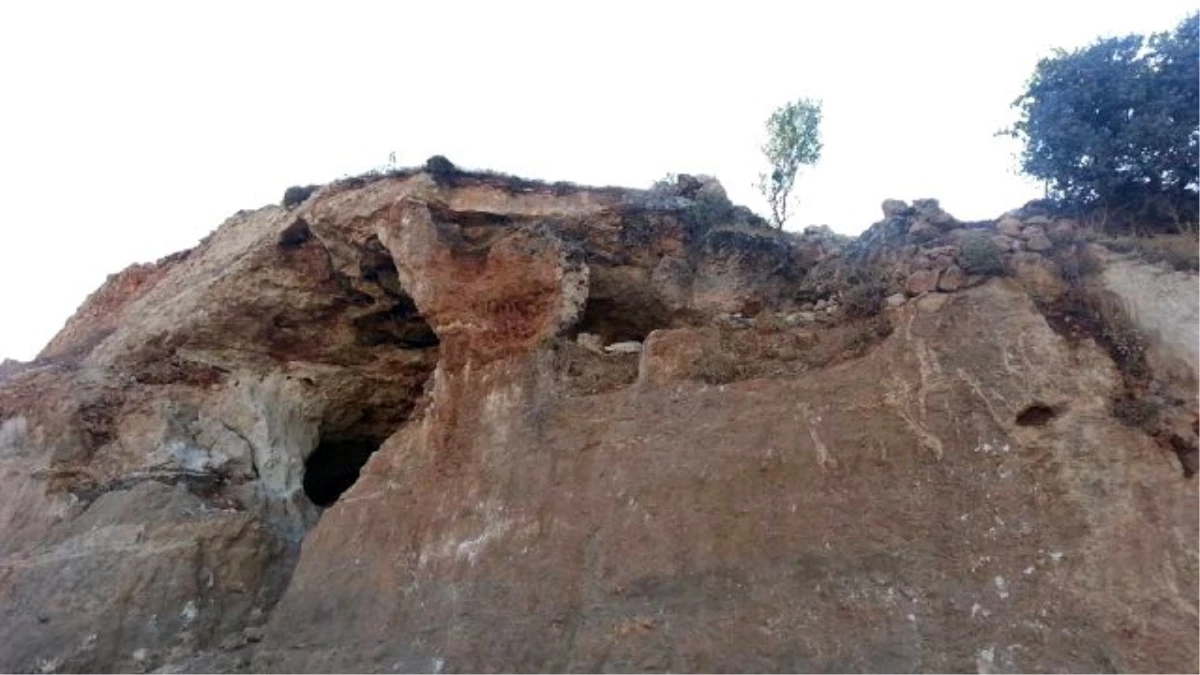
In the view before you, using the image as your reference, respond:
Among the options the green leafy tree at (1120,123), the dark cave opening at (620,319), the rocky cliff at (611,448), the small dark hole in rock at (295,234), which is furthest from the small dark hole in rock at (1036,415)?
the small dark hole in rock at (295,234)

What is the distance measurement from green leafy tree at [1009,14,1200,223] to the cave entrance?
31.2 feet

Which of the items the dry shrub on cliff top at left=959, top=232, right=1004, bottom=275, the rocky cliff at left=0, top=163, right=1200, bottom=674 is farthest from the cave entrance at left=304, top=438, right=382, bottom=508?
the dry shrub on cliff top at left=959, top=232, right=1004, bottom=275

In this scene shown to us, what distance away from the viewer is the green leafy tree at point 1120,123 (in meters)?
10.2

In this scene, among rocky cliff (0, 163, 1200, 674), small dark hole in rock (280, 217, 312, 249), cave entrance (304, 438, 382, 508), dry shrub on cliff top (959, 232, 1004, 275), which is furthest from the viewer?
cave entrance (304, 438, 382, 508)

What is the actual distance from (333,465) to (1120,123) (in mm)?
11091

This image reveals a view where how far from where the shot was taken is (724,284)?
11836mm

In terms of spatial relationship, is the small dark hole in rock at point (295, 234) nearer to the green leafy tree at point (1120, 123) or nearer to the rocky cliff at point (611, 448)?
the rocky cliff at point (611, 448)

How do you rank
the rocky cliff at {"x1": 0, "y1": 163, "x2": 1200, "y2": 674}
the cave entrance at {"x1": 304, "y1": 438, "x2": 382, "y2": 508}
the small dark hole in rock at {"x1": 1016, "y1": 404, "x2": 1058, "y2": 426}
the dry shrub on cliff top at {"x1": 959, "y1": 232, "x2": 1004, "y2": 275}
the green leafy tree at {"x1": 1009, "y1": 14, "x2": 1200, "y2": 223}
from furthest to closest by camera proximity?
the cave entrance at {"x1": 304, "y1": 438, "x2": 382, "y2": 508} → the green leafy tree at {"x1": 1009, "y1": 14, "x2": 1200, "y2": 223} → the dry shrub on cliff top at {"x1": 959, "y1": 232, "x2": 1004, "y2": 275} → the small dark hole in rock at {"x1": 1016, "y1": 404, "x2": 1058, "y2": 426} → the rocky cliff at {"x1": 0, "y1": 163, "x2": 1200, "y2": 674}

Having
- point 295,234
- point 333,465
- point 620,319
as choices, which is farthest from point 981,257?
point 333,465

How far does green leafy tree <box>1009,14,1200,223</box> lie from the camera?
1016 centimetres

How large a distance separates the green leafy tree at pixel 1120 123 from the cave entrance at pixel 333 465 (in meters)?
9.52

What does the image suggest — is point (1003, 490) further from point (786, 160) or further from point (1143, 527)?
point (786, 160)

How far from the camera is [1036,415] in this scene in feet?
26.5

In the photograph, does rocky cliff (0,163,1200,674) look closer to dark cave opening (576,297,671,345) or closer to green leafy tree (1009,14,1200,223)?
dark cave opening (576,297,671,345)
